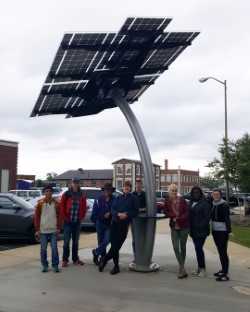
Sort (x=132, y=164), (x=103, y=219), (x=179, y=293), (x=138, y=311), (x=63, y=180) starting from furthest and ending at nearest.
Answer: (x=63, y=180) → (x=132, y=164) → (x=103, y=219) → (x=179, y=293) → (x=138, y=311)

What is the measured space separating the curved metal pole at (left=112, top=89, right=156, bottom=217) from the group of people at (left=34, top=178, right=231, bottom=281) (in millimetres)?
253

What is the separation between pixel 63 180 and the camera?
111875 mm

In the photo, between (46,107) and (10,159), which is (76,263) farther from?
(10,159)

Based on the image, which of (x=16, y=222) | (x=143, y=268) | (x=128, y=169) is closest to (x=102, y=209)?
(x=143, y=268)

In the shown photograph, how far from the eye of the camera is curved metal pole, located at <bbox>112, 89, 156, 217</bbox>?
877 cm

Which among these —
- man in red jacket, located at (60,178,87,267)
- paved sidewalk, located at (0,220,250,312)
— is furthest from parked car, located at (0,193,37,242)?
man in red jacket, located at (60,178,87,267)

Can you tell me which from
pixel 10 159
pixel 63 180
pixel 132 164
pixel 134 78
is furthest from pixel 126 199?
pixel 63 180

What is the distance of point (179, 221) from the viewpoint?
838cm

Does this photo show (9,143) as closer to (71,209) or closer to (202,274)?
(71,209)

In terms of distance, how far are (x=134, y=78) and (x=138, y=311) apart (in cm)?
509

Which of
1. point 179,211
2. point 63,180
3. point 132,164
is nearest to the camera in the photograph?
point 179,211

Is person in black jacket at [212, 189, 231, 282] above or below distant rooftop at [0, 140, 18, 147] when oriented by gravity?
below

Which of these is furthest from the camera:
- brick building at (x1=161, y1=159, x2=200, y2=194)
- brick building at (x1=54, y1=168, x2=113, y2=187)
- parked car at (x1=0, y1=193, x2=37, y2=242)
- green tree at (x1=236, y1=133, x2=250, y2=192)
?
brick building at (x1=161, y1=159, x2=200, y2=194)

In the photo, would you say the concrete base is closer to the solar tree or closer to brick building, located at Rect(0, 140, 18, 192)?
the solar tree
